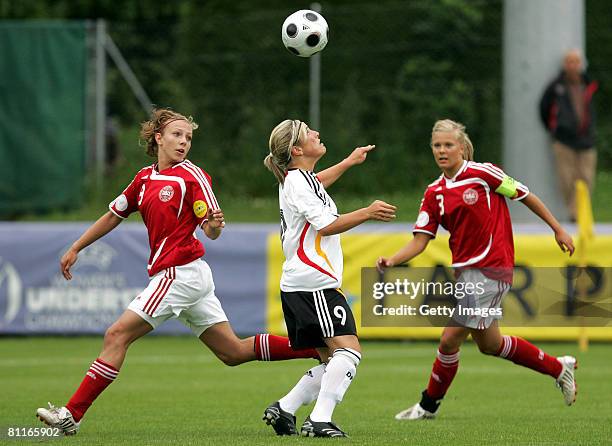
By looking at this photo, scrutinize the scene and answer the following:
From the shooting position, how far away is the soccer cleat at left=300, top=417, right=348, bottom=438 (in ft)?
24.7

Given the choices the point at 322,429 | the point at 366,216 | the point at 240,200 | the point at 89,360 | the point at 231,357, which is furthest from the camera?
the point at 240,200

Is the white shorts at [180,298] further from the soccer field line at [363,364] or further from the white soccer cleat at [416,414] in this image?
the soccer field line at [363,364]

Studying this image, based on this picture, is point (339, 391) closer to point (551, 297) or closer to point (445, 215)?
point (445, 215)

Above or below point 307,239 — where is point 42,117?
above

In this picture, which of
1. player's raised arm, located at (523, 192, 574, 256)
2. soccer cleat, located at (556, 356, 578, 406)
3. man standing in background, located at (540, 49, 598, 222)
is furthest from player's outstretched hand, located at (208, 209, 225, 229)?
man standing in background, located at (540, 49, 598, 222)

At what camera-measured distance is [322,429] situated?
24.8 feet

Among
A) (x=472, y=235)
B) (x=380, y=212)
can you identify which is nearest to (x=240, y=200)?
(x=472, y=235)

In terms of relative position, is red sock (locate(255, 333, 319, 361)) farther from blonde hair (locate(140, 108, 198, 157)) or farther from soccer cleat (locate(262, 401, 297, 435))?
blonde hair (locate(140, 108, 198, 157))

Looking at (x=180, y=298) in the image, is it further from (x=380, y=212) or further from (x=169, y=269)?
(x=380, y=212)

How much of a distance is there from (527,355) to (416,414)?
823mm

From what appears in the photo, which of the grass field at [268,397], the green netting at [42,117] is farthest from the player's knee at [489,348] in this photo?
the green netting at [42,117]

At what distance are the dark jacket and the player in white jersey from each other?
28.4 feet

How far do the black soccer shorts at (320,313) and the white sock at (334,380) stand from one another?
0.14m

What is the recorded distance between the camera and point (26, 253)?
1468 cm
